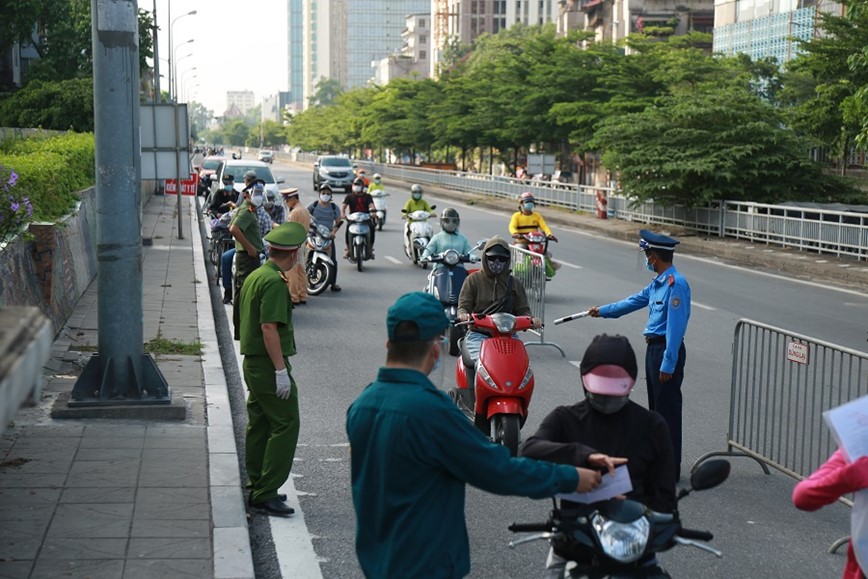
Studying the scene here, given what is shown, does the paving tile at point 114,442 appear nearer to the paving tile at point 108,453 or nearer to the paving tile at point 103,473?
the paving tile at point 108,453

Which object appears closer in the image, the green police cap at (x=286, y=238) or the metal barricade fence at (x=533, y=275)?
the green police cap at (x=286, y=238)

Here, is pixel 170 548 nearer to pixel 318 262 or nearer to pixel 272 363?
pixel 272 363

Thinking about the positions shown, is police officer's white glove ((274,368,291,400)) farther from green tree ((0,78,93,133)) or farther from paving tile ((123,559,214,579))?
green tree ((0,78,93,133))

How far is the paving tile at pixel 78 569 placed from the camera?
20.0 feet

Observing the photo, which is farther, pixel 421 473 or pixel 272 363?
pixel 272 363

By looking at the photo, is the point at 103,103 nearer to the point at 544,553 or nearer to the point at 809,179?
the point at 544,553

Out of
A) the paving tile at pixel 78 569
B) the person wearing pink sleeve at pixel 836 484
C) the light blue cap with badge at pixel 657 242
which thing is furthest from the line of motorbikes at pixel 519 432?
the paving tile at pixel 78 569

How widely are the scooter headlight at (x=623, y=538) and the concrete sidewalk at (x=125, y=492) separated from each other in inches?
100

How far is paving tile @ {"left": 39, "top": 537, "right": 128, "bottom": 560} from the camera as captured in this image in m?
6.38

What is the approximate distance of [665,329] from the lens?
855 centimetres

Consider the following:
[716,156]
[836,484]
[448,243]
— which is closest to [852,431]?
[836,484]

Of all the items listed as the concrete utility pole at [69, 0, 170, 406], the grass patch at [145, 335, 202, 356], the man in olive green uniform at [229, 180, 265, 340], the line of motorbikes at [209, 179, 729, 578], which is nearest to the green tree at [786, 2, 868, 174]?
the line of motorbikes at [209, 179, 729, 578]

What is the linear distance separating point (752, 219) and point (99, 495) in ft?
80.1

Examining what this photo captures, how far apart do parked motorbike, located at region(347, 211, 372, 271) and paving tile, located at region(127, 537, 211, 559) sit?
16.5 m
